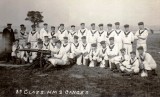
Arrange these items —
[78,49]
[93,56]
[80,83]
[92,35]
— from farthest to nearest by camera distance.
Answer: [92,35], [78,49], [93,56], [80,83]

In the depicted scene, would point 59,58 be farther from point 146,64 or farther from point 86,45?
point 146,64

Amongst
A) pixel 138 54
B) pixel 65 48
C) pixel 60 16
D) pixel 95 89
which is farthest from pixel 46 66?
pixel 138 54

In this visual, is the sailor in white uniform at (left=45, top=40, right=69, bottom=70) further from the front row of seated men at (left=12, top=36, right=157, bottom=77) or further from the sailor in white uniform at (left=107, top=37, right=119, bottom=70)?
the sailor in white uniform at (left=107, top=37, right=119, bottom=70)

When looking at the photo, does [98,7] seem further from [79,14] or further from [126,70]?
[126,70]

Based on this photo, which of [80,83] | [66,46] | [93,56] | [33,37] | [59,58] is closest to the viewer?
[80,83]

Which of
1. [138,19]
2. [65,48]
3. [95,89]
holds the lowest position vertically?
[95,89]

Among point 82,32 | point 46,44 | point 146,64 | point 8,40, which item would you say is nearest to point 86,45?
point 82,32

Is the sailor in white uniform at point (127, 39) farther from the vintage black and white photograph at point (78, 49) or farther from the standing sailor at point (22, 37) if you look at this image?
the standing sailor at point (22, 37)
